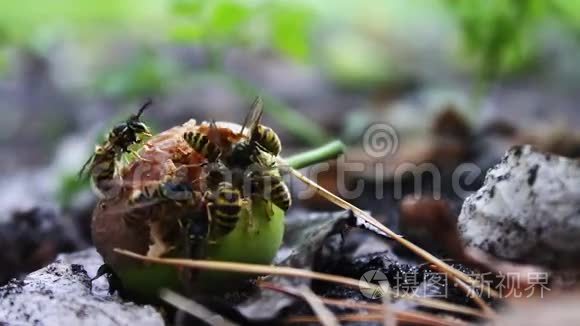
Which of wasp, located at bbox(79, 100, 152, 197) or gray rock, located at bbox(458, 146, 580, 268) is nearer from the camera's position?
gray rock, located at bbox(458, 146, 580, 268)

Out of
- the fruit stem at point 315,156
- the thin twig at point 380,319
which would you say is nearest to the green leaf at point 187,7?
the fruit stem at point 315,156

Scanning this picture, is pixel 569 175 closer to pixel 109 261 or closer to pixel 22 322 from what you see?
pixel 109 261

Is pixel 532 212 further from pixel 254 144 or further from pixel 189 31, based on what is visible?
pixel 189 31

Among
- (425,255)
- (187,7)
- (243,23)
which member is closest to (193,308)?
(425,255)

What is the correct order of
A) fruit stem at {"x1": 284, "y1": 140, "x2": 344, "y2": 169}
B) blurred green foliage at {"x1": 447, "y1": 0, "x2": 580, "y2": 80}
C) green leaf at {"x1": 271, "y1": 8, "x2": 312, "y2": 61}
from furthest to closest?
1. green leaf at {"x1": 271, "y1": 8, "x2": 312, "y2": 61}
2. blurred green foliage at {"x1": 447, "y1": 0, "x2": 580, "y2": 80}
3. fruit stem at {"x1": 284, "y1": 140, "x2": 344, "y2": 169}

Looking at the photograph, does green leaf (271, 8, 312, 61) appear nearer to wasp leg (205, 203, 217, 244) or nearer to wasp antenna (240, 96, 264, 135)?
wasp antenna (240, 96, 264, 135)

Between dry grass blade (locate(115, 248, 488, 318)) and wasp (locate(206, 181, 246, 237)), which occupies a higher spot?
wasp (locate(206, 181, 246, 237))

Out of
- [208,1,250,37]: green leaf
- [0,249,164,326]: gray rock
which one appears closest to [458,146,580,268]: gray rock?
[0,249,164,326]: gray rock
